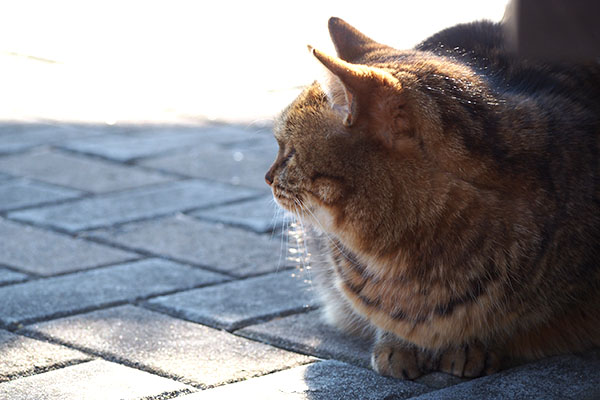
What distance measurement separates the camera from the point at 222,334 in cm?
242

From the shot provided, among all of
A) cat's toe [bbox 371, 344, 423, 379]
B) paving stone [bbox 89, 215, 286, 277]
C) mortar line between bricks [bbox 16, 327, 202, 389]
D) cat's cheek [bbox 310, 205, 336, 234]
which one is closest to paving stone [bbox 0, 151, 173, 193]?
paving stone [bbox 89, 215, 286, 277]

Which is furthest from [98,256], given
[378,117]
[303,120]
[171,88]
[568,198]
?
[171,88]

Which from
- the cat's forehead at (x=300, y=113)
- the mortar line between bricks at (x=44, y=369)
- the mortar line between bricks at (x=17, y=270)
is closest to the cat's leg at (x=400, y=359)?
the cat's forehead at (x=300, y=113)

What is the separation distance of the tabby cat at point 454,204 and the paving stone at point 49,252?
1.05 meters

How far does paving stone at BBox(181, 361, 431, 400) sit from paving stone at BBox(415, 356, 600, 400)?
0.37 ft

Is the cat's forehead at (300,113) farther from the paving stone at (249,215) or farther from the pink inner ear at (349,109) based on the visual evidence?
the paving stone at (249,215)

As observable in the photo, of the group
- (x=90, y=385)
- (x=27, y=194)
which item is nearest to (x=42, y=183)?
(x=27, y=194)

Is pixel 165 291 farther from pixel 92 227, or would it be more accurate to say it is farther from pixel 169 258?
pixel 92 227

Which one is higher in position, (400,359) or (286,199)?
(286,199)

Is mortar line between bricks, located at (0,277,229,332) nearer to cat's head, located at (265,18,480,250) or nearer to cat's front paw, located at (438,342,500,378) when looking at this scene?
cat's head, located at (265,18,480,250)

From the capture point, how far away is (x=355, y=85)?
1.91 m

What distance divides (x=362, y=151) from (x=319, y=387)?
1.81 ft

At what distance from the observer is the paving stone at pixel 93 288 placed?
2.54 meters

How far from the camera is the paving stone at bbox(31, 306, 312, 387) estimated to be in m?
2.18
